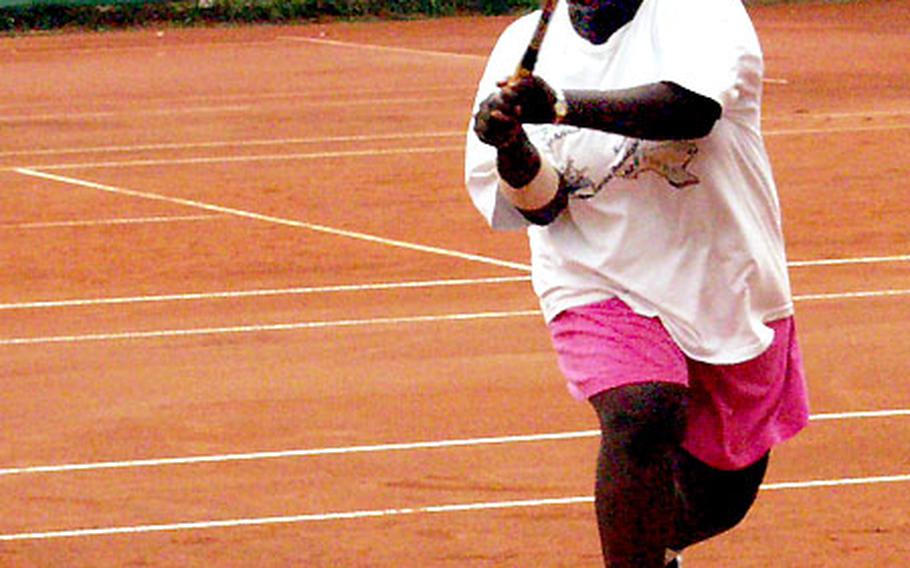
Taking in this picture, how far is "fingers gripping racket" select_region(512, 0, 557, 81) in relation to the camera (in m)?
4.63

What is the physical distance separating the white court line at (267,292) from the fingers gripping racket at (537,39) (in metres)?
7.08

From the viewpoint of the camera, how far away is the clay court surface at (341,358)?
6.97 m

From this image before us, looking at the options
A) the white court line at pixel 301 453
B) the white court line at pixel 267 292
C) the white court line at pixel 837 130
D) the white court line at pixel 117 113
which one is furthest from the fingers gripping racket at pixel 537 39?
the white court line at pixel 117 113

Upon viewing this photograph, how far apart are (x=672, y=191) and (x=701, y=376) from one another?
471mm

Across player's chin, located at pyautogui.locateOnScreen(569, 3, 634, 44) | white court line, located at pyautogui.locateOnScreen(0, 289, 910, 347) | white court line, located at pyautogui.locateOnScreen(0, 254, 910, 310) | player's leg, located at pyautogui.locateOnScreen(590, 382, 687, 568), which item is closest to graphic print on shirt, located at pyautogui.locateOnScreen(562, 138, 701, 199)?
player's chin, located at pyautogui.locateOnScreen(569, 3, 634, 44)

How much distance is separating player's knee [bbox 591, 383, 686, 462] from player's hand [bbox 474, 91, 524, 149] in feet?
1.96

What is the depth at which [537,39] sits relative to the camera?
4656 millimetres

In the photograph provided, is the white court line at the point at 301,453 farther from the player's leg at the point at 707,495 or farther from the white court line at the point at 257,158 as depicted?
the white court line at the point at 257,158

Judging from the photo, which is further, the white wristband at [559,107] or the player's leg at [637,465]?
the player's leg at [637,465]

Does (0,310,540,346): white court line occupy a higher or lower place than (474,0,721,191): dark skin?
lower

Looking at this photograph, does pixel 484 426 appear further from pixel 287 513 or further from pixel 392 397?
pixel 287 513

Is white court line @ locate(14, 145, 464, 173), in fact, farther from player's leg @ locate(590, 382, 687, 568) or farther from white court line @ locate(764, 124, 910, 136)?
player's leg @ locate(590, 382, 687, 568)

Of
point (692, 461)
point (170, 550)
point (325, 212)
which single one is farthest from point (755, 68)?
point (325, 212)

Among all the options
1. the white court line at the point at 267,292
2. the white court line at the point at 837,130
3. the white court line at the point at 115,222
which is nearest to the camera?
the white court line at the point at 267,292
